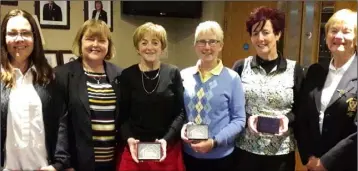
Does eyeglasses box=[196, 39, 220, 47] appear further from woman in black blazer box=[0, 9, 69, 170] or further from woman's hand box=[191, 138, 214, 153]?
woman in black blazer box=[0, 9, 69, 170]

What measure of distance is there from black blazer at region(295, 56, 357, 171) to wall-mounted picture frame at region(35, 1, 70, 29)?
2.16 m

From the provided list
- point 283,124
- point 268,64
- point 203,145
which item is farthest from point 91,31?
point 283,124

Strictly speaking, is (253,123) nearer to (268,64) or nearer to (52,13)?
(268,64)

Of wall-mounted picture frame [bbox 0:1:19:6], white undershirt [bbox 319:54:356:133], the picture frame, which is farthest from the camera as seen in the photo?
the picture frame

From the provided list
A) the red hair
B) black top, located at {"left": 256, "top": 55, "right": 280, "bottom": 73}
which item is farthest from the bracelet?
the red hair

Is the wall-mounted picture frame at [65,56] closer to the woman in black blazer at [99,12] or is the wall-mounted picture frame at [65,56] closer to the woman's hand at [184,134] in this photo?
the woman in black blazer at [99,12]

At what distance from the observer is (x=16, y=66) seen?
71.7 inches

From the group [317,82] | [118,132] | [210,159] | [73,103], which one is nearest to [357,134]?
[317,82]

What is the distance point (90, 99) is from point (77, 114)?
0.08 meters

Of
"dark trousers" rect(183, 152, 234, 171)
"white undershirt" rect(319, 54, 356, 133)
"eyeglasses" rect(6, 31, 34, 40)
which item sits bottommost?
"dark trousers" rect(183, 152, 234, 171)

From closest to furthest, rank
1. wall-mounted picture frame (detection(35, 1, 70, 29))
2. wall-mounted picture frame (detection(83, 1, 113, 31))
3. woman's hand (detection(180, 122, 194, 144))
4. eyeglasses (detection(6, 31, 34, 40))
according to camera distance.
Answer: eyeglasses (detection(6, 31, 34, 40)), woman's hand (detection(180, 122, 194, 144)), wall-mounted picture frame (detection(35, 1, 70, 29)), wall-mounted picture frame (detection(83, 1, 113, 31))

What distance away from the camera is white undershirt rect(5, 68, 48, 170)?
1.77 m

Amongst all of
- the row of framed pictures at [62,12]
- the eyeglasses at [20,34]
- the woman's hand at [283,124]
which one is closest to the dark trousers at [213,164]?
the woman's hand at [283,124]

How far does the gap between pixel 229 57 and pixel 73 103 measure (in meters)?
2.27
